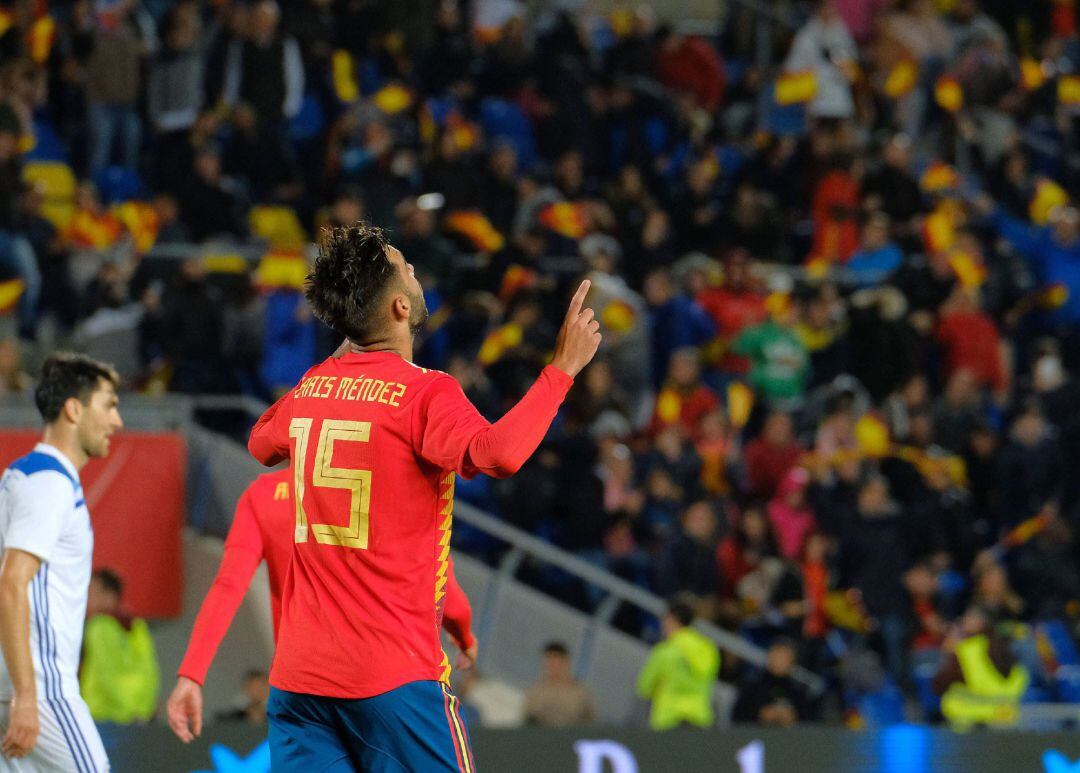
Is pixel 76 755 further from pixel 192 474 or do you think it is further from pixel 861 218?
pixel 861 218

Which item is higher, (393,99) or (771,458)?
(393,99)

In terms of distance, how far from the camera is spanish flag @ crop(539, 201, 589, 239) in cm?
1434

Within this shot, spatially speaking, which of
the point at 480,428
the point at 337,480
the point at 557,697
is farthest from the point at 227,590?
the point at 557,697

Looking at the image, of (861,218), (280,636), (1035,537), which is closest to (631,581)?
(1035,537)

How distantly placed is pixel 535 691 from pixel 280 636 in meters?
6.98

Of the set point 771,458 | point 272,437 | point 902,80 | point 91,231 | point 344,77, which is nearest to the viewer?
point 272,437

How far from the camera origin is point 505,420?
13.2ft

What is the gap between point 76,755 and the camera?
5.44 meters

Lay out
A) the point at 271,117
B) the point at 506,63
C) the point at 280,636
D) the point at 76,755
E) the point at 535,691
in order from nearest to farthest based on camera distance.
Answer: the point at 280,636 → the point at 76,755 → the point at 535,691 → the point at 271,117 → the point at 506,63

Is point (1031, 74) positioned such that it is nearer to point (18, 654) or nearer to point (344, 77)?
point (344, 77)

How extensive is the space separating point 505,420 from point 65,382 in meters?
2.12

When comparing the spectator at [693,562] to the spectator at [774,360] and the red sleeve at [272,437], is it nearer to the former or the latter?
the spectator at [774,360]

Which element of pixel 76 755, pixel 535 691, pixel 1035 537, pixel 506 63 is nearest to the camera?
pixel 76 755

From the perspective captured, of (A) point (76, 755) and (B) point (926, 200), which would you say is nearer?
(A) point (76, 755)
